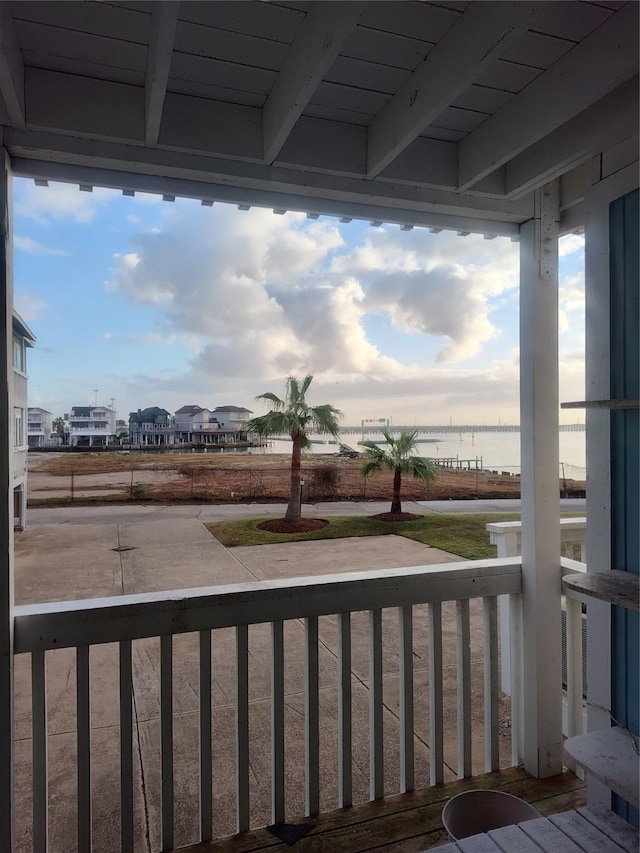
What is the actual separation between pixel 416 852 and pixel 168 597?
2.93ft

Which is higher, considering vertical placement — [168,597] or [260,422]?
[260,422]

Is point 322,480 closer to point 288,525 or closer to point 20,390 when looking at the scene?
point 288,525

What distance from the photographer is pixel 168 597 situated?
125 centimetres

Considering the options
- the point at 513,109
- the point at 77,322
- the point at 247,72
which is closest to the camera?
the point at 247,72

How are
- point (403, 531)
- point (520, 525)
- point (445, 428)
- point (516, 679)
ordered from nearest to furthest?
point (516, 679) → point (520, 525) → point (445, 428) → point (403, 531)

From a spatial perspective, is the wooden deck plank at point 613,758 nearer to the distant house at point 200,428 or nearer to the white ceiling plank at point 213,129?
the white ceiling plank at point 213,129

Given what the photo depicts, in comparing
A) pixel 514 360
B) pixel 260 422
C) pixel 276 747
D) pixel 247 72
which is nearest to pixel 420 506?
pixel 260 422

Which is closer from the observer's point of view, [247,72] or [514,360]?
[247,72]

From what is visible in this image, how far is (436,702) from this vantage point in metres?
1.49

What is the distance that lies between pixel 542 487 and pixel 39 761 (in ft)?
5.05

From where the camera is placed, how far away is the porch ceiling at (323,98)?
0.87 meters

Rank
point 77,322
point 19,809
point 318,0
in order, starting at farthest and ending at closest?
Result: point 77,322 < point 19,809 < point 318,0

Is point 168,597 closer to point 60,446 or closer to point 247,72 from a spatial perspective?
point 60,446

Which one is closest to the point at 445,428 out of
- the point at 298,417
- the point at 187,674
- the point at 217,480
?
the point at 298,417
